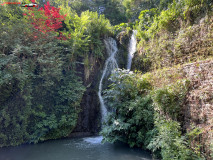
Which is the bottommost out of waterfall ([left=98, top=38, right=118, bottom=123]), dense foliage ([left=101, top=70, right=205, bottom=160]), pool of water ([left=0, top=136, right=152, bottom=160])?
pool of water ([left=0, top=136, right=152, bottom=160])

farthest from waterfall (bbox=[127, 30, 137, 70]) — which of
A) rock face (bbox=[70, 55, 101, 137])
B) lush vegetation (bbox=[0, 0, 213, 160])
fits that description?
rock face (bbox=[70, 55, 101, 137])

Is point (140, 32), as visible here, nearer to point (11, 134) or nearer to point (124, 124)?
point (124, 124)

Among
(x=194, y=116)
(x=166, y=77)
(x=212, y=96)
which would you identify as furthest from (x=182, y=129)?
(x=166, y=77)

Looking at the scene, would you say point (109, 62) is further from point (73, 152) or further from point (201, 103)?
point (201, 103)

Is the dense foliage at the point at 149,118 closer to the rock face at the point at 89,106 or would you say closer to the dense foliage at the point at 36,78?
the rock face at the point at 89,106

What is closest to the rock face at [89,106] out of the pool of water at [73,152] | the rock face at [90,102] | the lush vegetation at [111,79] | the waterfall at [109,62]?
the rock face at [90,102]

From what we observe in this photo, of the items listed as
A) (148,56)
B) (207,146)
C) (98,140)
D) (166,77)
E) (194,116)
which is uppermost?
(148,56)

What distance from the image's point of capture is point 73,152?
6.42 meters

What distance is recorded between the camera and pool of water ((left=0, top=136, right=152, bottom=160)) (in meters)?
5.86

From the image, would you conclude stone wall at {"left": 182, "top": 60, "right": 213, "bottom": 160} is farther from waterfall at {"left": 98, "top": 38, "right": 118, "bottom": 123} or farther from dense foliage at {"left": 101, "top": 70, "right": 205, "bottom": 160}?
waterfall at {"left": 98, "top": 38, "right": 118, "bottom": 123}

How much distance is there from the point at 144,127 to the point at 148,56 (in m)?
4.53

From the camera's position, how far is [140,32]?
411 inches

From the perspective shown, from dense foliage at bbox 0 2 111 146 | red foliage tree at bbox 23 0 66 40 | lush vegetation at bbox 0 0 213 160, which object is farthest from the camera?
red foliage tree at bbox 23 0 66 40

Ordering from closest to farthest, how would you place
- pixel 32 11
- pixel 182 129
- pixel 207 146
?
pixel 207 146 → pixel 182 129 → pixel 32 11
